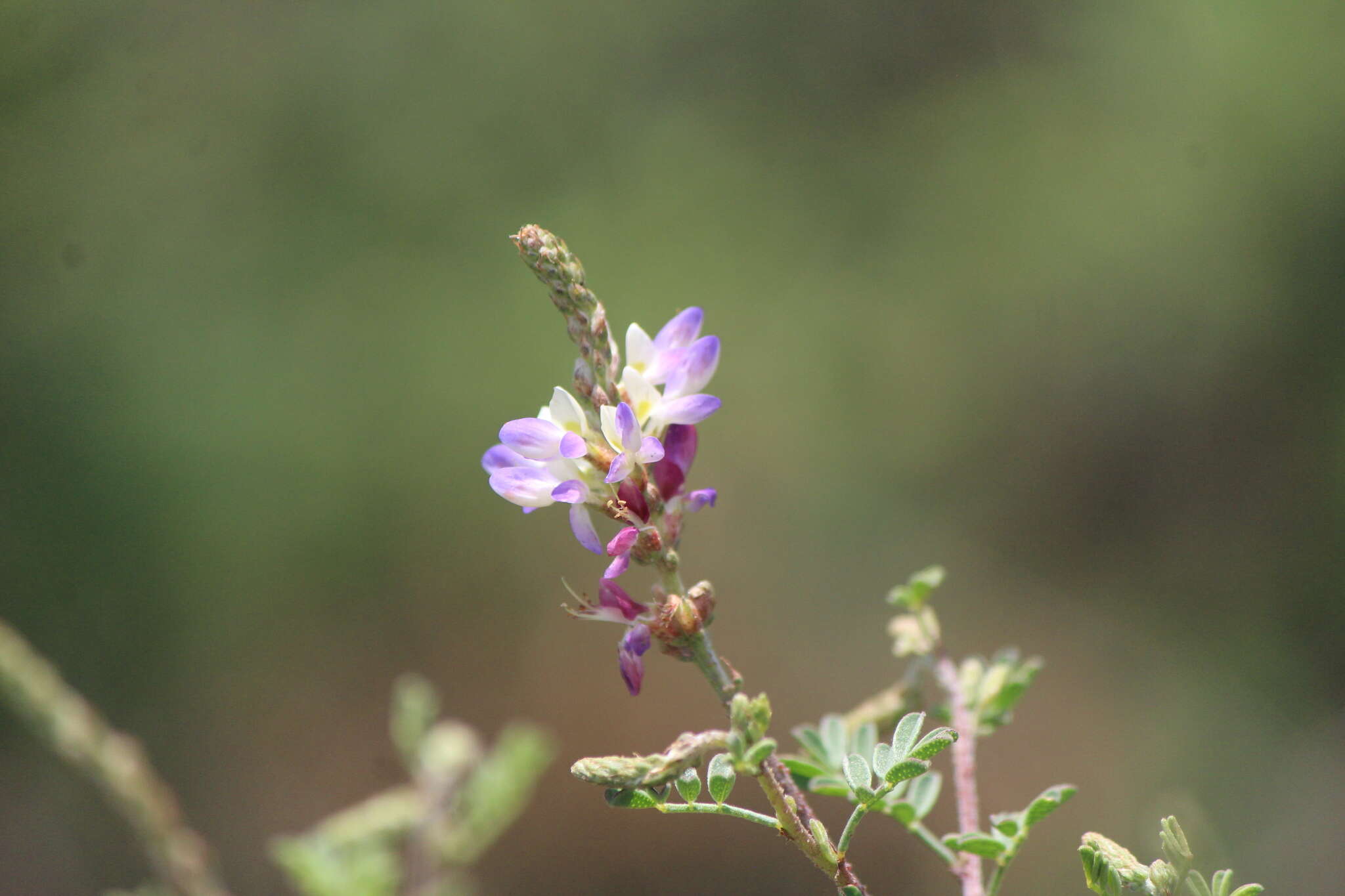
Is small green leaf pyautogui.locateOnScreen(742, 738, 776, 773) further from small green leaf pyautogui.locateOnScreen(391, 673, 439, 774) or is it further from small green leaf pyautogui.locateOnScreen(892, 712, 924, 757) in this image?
small green leaf pyautogui.locateOnScreen(391, 673, 439, 774)

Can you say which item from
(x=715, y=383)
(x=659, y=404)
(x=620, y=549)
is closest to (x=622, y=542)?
(x=620, y=549)

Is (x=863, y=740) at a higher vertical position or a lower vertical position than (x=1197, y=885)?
higher

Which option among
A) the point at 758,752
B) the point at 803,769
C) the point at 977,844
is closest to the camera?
the point at 758,752

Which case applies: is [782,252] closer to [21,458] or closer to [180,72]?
[180,72]

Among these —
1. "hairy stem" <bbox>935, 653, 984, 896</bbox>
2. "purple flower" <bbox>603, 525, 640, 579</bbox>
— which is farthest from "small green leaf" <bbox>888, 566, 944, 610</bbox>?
"purple flower" <bbox>603, 525, 640, 579</bbox>

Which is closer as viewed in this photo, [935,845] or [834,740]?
[935,845]

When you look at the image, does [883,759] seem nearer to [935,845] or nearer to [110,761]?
[935,845]
